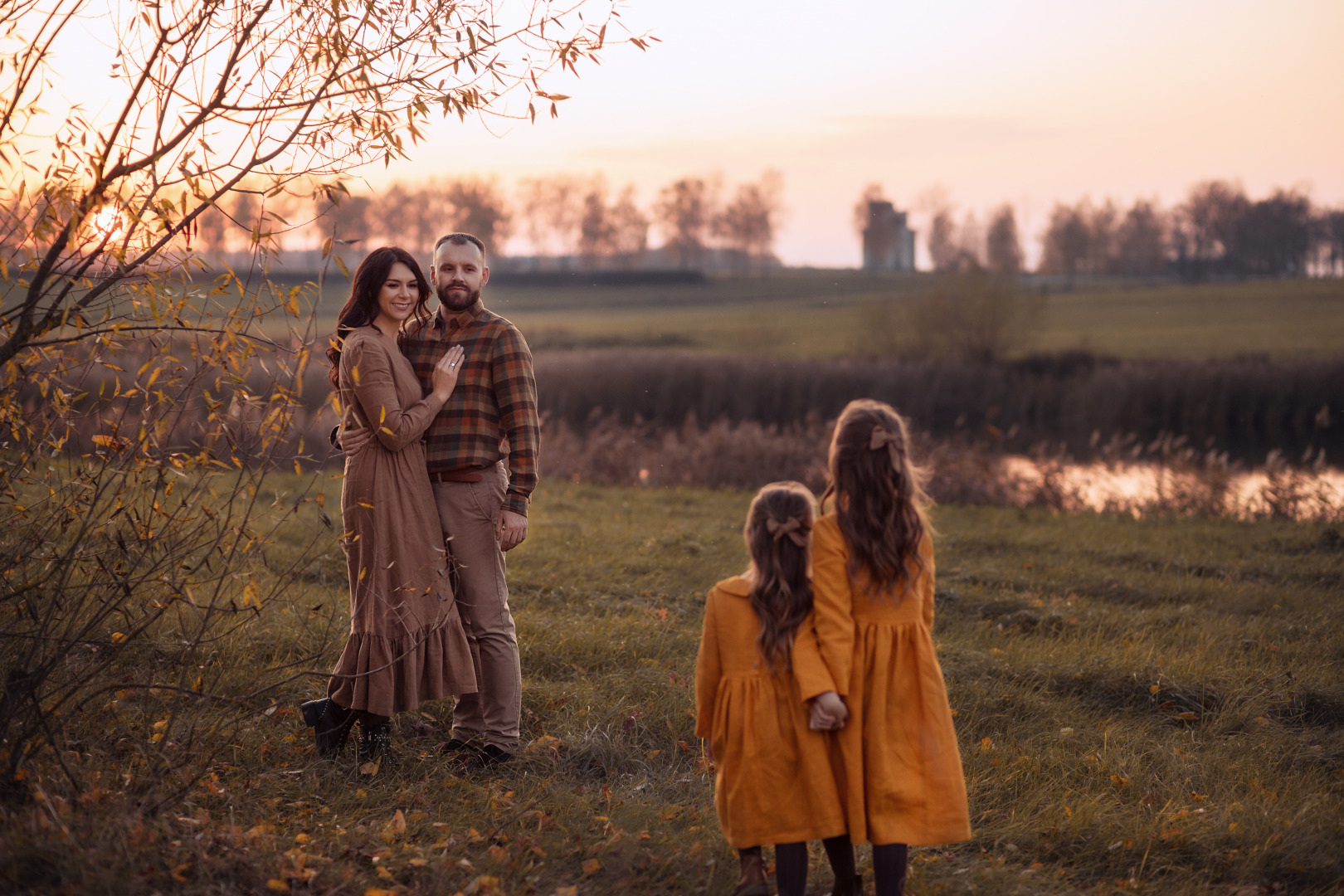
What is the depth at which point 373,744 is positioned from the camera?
451 cm

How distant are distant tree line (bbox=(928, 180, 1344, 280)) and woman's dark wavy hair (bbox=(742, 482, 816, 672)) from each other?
55.9 metres

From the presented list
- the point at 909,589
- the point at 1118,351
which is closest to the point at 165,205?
the point at 909,589

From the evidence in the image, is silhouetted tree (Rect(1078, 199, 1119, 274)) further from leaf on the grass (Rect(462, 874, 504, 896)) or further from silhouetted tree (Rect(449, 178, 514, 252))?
leaf on the grass (Rect(462, 874, 504, 896))

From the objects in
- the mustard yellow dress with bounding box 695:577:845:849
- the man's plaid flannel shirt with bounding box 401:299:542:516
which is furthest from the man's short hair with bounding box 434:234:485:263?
the mustard yellow dress with bounding box 695:577:845:849

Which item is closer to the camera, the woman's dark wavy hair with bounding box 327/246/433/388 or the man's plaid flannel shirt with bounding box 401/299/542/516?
the woman's dark wavy hair with bounding box 327/246/433/388

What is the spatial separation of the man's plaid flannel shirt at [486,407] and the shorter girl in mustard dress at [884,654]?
1684 millimetres

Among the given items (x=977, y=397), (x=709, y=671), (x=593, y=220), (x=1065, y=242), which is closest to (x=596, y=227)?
(x=593, y=220)

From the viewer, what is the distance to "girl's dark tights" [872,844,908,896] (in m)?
3.17

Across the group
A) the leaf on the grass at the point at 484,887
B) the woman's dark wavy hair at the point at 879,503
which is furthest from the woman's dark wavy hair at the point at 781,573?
the leaf on the grass at the point at 484,887

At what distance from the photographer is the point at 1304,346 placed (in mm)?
31578

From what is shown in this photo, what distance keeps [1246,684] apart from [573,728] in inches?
156

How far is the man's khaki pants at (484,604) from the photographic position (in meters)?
4.50

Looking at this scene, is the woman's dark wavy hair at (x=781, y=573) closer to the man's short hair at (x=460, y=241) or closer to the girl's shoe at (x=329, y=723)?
the man's short hair at (x=460, y=241)

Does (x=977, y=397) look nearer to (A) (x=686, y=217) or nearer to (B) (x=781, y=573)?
(B) (x=781, y=573)
